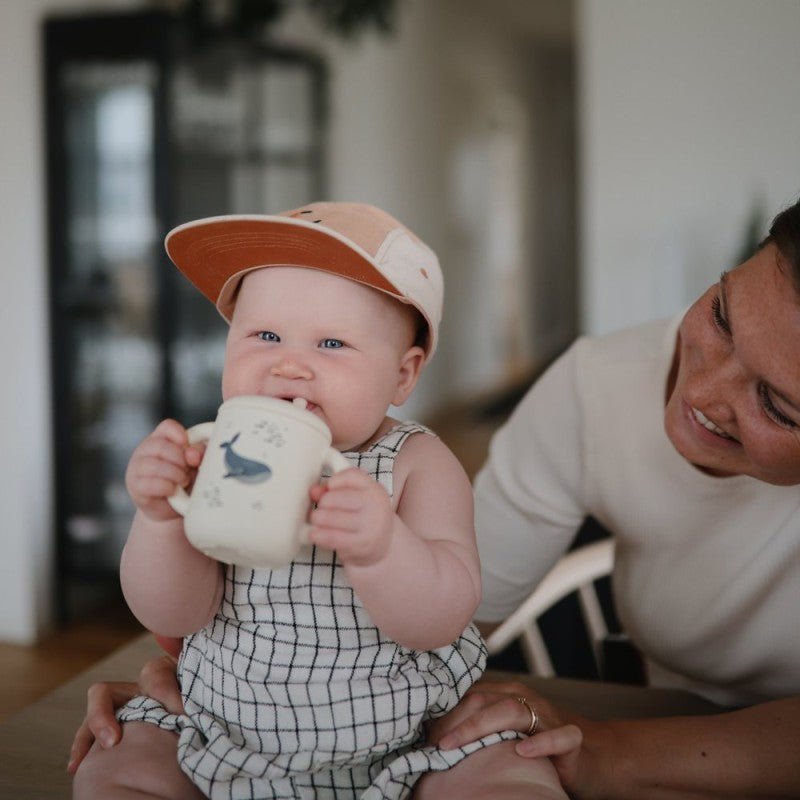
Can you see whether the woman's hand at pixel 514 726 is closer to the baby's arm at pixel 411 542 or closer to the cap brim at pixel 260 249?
the baby's arm at pixel 411 542

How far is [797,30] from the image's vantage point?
12.3 feet

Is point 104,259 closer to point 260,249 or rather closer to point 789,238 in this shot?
point 260,249

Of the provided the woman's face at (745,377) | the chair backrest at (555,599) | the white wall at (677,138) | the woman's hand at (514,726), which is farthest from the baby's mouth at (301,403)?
the white wall at (677,138)

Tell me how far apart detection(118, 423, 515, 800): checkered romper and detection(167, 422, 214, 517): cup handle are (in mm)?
121

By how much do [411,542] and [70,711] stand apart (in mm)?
590

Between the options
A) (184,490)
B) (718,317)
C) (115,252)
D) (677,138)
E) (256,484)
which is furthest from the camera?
(677,138)

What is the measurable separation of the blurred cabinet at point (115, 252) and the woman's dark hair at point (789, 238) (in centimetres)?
288

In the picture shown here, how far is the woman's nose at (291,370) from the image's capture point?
853 millimetres

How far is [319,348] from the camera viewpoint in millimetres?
897

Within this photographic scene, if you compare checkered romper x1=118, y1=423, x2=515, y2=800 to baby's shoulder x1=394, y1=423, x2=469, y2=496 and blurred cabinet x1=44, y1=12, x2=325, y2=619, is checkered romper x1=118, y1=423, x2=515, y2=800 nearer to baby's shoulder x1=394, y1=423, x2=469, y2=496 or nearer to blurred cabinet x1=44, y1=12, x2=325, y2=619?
baby's shoulder x1=394, y1=423, x2=469, y2=496

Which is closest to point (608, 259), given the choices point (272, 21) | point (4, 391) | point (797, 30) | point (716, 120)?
point (716, 120)

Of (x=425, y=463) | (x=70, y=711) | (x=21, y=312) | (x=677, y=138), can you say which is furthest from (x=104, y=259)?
(x=425, y=463)

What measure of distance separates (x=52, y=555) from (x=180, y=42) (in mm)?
1944

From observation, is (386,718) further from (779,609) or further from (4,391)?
(4,391)
